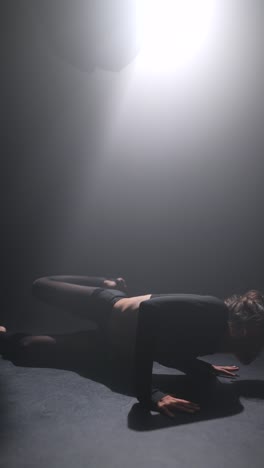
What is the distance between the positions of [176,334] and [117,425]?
0.47 m

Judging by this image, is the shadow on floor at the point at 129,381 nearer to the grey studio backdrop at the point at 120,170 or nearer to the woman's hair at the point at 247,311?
the woman's hair at the point at 247,311

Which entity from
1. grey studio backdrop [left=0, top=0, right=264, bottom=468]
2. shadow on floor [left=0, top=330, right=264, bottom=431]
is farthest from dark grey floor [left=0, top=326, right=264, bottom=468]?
grey studio backdrop [left=0, top=0, right=264, bottom=468]

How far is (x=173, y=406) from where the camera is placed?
61.8 inches

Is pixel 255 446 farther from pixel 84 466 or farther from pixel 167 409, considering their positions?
pixel 84 466

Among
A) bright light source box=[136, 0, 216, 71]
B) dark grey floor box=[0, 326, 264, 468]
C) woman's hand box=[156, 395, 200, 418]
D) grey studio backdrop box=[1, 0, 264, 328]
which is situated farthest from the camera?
grey studio backdrop box=[1, 0, 264, 328]

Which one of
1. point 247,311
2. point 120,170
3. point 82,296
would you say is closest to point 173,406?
point 247,311

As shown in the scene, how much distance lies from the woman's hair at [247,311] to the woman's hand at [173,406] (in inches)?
16.4

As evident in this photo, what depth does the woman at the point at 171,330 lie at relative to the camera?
1.58m

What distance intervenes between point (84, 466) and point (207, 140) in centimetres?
262

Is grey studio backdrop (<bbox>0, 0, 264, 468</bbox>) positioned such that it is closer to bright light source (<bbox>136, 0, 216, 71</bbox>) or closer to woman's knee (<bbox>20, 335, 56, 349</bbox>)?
bright light source (<bbox>136, 0, 216, 71</bbox>)

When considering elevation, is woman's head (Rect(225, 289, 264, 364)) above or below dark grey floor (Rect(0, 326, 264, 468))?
above

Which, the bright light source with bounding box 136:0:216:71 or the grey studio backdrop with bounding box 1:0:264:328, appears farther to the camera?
the grey studio backdrop with bounding box 1:0:264:328

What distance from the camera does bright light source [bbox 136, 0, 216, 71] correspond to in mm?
2840

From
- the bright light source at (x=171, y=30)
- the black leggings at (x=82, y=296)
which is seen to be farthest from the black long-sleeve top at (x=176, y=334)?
the bright light source at (x=171, y=30)
